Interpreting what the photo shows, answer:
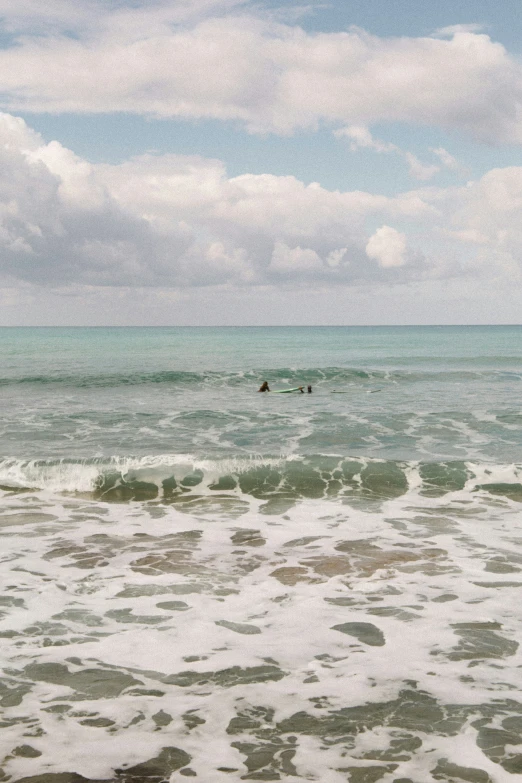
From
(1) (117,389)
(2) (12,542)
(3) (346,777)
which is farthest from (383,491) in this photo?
(1) (117,389)

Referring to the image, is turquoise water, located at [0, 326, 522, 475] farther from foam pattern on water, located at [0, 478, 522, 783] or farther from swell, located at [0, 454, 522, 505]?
foam pattern on water, located at [0, 478, 522, 783]

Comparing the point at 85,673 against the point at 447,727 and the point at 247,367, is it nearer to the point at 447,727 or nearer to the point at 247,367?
the point at 447,727

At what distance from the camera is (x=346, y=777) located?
488 cm

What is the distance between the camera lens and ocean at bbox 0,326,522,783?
17.2 ft

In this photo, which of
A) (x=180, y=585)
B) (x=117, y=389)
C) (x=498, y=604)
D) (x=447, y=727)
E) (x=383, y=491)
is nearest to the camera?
(x=447, y=727)

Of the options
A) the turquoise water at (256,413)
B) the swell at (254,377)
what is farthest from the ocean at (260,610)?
the swell at (254,377)

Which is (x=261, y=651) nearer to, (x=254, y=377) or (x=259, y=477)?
(x=259, y=477)

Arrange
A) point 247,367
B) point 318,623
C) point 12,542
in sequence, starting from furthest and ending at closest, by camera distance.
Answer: point 247,367
point 12,542
point 318,623

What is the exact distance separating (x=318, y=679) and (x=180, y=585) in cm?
320

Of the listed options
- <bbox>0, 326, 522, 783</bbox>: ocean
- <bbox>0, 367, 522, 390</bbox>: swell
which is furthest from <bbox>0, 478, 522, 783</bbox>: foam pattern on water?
<bbox>0, 367, 522, 390</bbox>: swell

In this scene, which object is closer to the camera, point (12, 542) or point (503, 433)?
point (12, 542)

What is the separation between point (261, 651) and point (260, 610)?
1188 mm

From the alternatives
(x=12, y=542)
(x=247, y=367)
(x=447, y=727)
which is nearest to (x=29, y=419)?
(x=12, y=542)

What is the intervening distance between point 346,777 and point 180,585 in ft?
14.9
